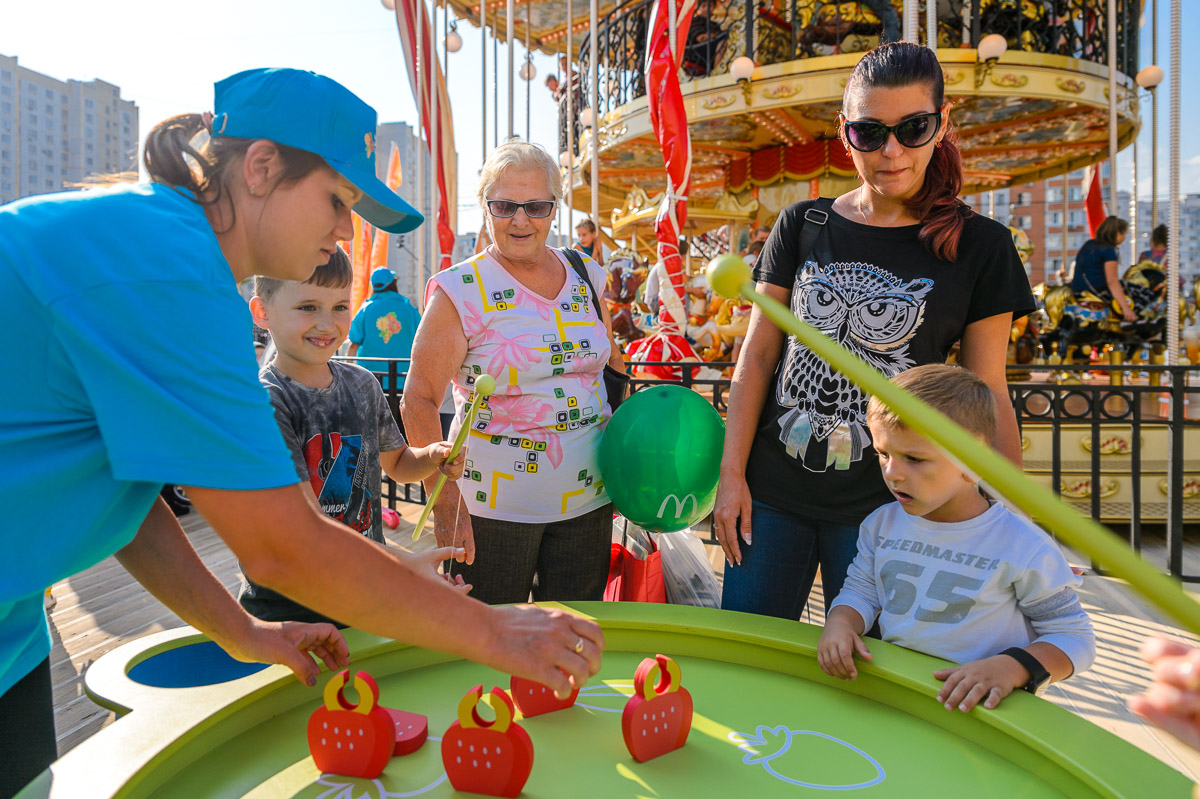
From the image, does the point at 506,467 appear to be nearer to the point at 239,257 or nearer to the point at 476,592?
the point at 476,592

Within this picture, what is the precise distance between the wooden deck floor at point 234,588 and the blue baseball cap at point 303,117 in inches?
96.2

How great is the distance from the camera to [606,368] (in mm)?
2416

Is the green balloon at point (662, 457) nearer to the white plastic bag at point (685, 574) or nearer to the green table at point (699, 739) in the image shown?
the white plastic bag at point (685, 574)

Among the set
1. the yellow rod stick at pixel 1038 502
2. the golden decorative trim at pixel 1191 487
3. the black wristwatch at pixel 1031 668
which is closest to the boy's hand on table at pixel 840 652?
the black wristwatch at pixel 1031 668

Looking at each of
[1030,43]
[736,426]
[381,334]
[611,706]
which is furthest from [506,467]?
[1030,43]

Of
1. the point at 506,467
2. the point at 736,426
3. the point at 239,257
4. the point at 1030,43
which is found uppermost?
the point at 1030,43

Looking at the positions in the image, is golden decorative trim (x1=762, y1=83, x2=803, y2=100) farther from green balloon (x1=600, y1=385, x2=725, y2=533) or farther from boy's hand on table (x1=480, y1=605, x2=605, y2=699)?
boy's hand on table (x1=480, y1=605, x2=605, y2=699)

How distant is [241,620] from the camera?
1.27 metres

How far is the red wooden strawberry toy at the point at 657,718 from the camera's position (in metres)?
1.10

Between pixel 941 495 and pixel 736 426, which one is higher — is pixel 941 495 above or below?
below

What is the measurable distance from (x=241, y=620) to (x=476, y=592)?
34.3 inches

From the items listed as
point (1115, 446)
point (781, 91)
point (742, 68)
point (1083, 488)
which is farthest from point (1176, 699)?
point (781, 91)

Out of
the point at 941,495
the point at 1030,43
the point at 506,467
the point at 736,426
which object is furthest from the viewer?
the point at 1030,43

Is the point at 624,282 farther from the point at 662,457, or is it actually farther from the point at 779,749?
the point at 779,749
